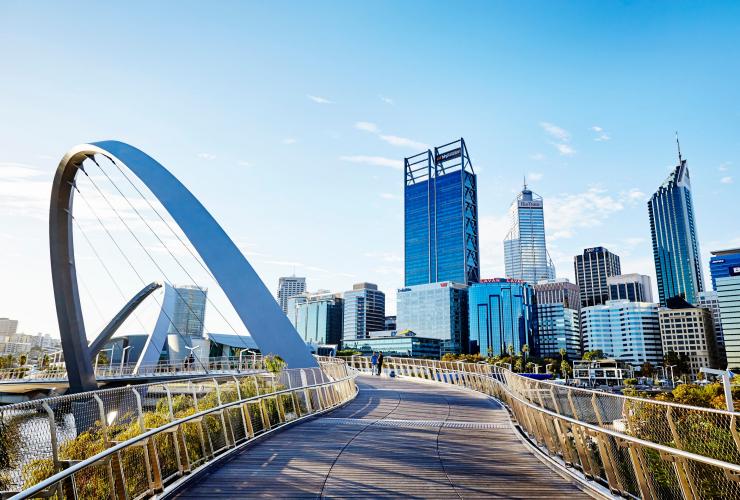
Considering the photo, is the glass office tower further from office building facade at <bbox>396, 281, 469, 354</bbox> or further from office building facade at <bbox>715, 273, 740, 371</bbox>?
office building facade at <bbox>715, 273, 740, 371</bbox>

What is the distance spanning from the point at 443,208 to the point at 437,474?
180m

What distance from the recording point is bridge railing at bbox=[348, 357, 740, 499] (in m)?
4.89

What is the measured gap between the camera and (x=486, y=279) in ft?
528

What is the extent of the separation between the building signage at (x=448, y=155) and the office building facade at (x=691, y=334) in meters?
83.2

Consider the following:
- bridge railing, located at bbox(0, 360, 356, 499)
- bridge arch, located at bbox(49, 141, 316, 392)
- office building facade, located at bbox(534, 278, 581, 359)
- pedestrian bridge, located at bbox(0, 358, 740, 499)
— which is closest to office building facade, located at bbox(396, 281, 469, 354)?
office building facade, located at bbox(534, 278, 581, 359)

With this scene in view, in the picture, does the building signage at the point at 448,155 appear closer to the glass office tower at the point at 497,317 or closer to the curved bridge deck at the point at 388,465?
the glass office tower at the point at 497,317

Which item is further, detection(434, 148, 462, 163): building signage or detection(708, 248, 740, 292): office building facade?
detection(434, 148, 462, 163): building signage

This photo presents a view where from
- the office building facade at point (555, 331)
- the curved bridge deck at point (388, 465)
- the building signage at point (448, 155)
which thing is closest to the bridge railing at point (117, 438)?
the curved bridge deck at point (388, 465)

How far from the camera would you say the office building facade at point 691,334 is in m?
157

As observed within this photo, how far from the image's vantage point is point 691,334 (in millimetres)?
158375

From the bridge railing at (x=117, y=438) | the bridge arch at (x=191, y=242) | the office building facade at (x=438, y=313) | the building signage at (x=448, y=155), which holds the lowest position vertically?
the bridge railing at (x=117, y=438)

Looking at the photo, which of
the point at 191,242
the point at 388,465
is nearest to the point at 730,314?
the point at 191,242

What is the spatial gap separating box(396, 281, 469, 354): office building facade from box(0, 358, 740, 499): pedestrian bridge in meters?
148

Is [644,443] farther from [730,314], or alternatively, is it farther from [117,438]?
[730,314]
